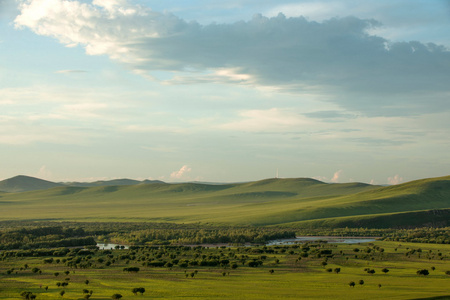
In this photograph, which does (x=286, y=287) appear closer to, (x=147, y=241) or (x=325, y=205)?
(x=147, y=241)

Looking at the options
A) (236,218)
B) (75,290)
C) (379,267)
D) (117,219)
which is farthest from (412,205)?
(75,290)

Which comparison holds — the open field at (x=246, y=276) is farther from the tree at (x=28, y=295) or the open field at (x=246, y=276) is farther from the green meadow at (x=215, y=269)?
the tree at (x=28, y=295)

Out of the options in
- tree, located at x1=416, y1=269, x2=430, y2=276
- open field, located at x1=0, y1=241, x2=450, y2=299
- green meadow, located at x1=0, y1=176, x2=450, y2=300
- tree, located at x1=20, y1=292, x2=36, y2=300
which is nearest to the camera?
tree, located at x1=20, y1=292, x2=36, y2=300

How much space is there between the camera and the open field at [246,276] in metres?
45.5

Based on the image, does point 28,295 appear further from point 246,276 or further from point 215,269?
point 215,269

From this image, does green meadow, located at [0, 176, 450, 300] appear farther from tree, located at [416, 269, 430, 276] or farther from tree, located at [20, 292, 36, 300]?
tree, located at [416, 269, 430, 276]

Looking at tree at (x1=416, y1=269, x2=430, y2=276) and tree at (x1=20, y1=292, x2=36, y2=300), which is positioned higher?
tree at (x1=20, y1=292, x2=36, y2=300)

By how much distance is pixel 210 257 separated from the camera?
2751 inches

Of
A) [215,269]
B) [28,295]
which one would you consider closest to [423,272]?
[215,269]

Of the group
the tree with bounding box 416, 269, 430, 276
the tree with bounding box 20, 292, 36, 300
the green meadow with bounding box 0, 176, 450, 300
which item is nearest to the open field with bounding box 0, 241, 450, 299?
the green meadow with bounding box 0, 176, 450, 300

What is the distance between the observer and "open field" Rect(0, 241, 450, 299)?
45.5 metres

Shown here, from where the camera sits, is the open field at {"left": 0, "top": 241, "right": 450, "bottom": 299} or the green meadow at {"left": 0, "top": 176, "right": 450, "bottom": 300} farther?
the green meadow at {"left": 0, "top": 176, "right": 450, "bottom": 300}

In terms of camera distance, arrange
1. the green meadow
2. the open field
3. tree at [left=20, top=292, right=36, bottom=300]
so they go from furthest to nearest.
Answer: the green meadow → the open field → tree at [left=20, top=292, right=36, bottom=300]

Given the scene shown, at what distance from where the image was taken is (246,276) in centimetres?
5566
